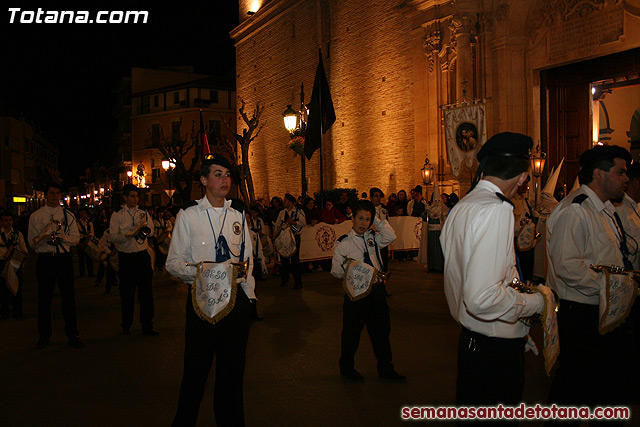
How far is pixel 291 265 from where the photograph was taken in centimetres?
1230

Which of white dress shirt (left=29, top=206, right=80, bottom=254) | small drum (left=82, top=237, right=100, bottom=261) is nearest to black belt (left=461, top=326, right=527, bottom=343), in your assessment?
white dress shirt (left=29, top=206, right=80, bottom=254)

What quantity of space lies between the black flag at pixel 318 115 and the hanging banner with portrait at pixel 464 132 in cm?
305

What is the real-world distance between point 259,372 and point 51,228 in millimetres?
3643

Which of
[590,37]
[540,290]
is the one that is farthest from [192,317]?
[590,37]

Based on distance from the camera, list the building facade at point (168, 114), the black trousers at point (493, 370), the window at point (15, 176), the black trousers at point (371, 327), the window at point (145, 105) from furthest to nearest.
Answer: the window at point (145, 105) < the window at point (15, 176) < the building facade at point (168, 114) < the black trousers at point (371, 327) < the black trousers at point (493, 370)

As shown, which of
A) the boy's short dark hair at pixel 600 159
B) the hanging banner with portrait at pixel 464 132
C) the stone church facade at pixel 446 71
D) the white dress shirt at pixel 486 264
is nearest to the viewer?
the white dress shirt at pixel 486 264

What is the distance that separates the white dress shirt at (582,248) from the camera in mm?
3646

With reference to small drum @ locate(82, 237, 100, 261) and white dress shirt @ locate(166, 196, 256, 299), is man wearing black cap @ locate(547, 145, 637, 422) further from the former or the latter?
small drum @ locate(82, 237, 100, 261)

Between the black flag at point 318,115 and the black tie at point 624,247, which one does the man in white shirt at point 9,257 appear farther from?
the black tie at point 624,247

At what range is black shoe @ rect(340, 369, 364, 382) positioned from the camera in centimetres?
563

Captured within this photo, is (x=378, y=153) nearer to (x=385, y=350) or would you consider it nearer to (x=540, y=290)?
(x=385, y=350)

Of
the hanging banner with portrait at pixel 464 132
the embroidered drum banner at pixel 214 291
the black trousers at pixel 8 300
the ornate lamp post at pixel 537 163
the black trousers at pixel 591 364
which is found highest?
the hanging banner with portrait at pixel 464 132

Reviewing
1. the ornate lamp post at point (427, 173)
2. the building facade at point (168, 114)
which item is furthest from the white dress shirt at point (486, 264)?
the building facade at point (168, 114)

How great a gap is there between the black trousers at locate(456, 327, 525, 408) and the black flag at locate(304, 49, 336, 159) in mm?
11269
